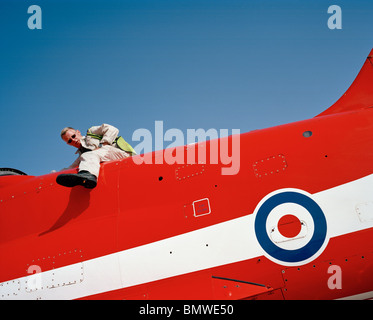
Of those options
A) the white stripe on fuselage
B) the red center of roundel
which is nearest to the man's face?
the white stripe on fuselage

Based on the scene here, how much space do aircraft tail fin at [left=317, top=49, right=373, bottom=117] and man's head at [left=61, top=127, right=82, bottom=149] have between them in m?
4.20

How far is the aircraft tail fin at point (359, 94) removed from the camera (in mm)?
4973

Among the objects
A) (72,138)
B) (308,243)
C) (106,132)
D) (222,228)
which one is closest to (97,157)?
(106,132)

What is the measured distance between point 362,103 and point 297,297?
311 cm

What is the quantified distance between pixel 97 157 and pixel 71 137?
2.85 ft

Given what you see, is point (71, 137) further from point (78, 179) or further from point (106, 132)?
point (78, 179)

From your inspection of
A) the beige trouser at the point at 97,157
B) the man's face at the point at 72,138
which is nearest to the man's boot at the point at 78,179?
the beige trouser at the point at 97,157

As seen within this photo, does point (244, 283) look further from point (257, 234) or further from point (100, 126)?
point (100, 126)

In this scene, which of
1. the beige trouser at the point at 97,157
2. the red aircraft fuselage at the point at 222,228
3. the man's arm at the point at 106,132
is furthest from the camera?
the man's arm at the point at 106,132

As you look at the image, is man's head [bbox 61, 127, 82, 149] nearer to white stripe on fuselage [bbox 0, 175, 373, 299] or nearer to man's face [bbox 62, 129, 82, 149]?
man's face [bbox 62, 129, 82, 149]

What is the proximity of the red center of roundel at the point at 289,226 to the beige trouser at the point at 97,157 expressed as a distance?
2799 millimetres

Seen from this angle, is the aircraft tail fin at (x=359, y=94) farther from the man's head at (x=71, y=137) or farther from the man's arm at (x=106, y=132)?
the man's head at (x=71, y=137)

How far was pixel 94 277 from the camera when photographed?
14.0 ft
